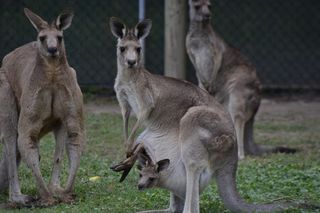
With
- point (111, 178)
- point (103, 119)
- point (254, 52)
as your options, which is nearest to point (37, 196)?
point (111, 178)

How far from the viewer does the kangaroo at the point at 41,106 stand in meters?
6.03

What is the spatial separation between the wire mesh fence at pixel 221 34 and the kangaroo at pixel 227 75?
1.80m

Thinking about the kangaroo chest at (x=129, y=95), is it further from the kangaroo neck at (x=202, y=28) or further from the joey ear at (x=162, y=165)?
the kangaroo neck at (x=202, y=28)

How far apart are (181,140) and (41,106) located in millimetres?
1025

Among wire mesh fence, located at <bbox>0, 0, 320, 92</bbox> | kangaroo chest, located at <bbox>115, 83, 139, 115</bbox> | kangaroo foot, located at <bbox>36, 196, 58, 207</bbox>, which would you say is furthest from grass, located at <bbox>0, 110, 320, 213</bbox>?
wire mesh fence, located at <bbox>0, 0, 320, 92</bbox>

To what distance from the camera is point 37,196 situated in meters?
→ 6.37

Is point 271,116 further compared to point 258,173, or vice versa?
point 271,116

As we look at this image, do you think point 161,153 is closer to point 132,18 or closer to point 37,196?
point 37,196

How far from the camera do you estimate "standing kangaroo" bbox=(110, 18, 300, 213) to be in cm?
556

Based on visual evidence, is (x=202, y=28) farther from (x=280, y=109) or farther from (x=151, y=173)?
(x=151, y=173)

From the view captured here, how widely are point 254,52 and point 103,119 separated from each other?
237 centimetres

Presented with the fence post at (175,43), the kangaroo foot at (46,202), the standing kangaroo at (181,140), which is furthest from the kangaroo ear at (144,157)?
the fence post at (175,43)

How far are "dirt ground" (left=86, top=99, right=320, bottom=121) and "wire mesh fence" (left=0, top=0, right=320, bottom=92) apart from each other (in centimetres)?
30

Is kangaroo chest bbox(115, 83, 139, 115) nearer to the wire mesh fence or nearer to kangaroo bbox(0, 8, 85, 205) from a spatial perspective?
kangaroo bbox(0, 8, 85, 205)
